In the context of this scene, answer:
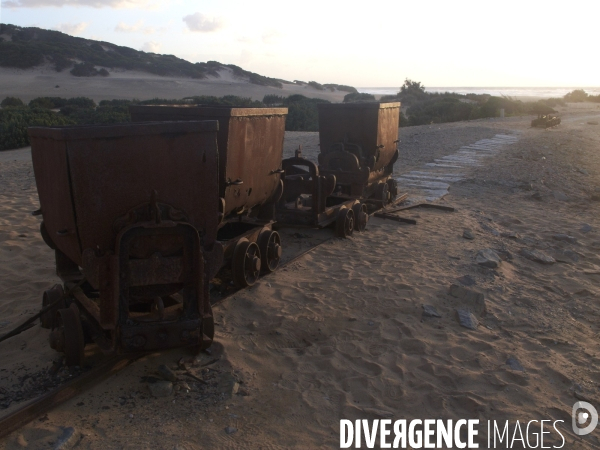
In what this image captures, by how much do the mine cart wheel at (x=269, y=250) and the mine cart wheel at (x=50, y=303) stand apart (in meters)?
2.26

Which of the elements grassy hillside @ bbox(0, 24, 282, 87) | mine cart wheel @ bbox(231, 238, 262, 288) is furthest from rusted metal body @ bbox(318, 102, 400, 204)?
grassy hillside @ bbox(0, 24, 282, 87)

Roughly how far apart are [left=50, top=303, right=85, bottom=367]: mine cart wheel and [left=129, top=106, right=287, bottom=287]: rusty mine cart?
1.51 meters

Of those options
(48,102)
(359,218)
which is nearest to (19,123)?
(48,102)

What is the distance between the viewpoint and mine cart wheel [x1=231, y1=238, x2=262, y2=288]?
5520mm

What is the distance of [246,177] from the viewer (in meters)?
5.71

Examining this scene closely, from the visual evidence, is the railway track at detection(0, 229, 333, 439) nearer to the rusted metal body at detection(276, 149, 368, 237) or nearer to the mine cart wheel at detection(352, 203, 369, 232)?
the rusted metal body at detection(276, 149, 368, 237)

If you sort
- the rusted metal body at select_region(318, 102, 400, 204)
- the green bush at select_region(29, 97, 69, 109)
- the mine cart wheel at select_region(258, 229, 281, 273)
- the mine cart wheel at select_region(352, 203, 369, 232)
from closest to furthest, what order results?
the mine cart wheel at select_region(258, 229, 281, 273), the mine cart wheel at select_region(352, 203, 369, 232), the rusted metal body at select_region(318, 102, 400, 204), the green bush at select_region(29, 97, 69, 109)

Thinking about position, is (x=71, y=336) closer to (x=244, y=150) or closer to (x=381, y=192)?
(x=244, y=150)

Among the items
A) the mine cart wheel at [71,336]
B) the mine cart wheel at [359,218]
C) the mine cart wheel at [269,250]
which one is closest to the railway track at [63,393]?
the mine cart wheel at [71,336]

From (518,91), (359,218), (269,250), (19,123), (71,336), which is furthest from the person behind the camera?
(518,91)

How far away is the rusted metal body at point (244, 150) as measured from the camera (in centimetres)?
516

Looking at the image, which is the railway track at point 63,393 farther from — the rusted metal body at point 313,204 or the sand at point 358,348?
the rusted metal body at point 313,204

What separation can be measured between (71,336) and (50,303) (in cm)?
71

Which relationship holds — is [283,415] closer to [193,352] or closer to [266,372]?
[266,372]
